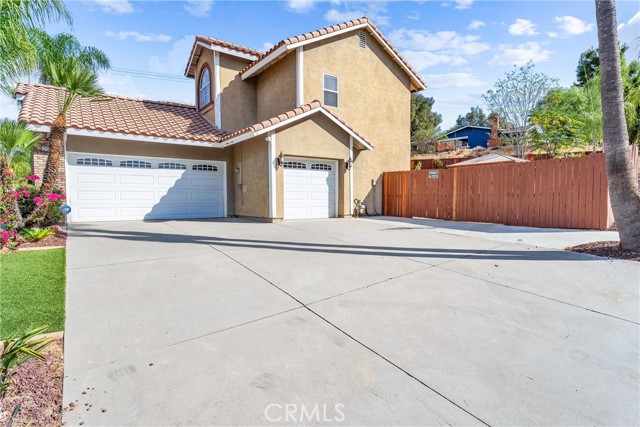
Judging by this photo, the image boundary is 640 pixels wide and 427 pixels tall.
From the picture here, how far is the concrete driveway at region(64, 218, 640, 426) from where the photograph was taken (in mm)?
2045

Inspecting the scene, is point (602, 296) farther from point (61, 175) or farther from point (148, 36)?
point (148, 36)

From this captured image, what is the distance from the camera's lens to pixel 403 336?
2973mm

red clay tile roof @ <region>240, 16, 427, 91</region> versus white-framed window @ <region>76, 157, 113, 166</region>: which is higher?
red clay tile roof @ <region>240, 16, 427, 91</region>

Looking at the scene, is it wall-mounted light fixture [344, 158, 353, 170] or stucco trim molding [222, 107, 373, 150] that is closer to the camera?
stucco trim molding [222, 107, 373, 150]

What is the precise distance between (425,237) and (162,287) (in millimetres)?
6186

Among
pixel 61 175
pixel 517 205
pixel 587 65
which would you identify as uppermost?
pixel 587 65

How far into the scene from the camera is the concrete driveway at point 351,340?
80.5 inches

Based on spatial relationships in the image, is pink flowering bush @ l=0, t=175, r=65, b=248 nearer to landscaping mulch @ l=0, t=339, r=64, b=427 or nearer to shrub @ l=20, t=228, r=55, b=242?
shrub @ l=20, t=228, r=55, b=242

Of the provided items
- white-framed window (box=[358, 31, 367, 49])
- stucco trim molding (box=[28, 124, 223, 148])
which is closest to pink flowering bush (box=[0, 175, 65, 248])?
stucco trim molding (box=[28, 124, 223, 148])

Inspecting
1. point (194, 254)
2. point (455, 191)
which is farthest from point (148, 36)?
point (455, 191)

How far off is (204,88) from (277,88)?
411 cm

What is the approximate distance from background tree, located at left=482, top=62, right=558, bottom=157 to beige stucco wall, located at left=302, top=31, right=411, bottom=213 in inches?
560

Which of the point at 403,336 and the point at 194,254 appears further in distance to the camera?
the point at 194,254

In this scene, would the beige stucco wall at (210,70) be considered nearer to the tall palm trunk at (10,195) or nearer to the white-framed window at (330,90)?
the white-framed window at (330,90)
